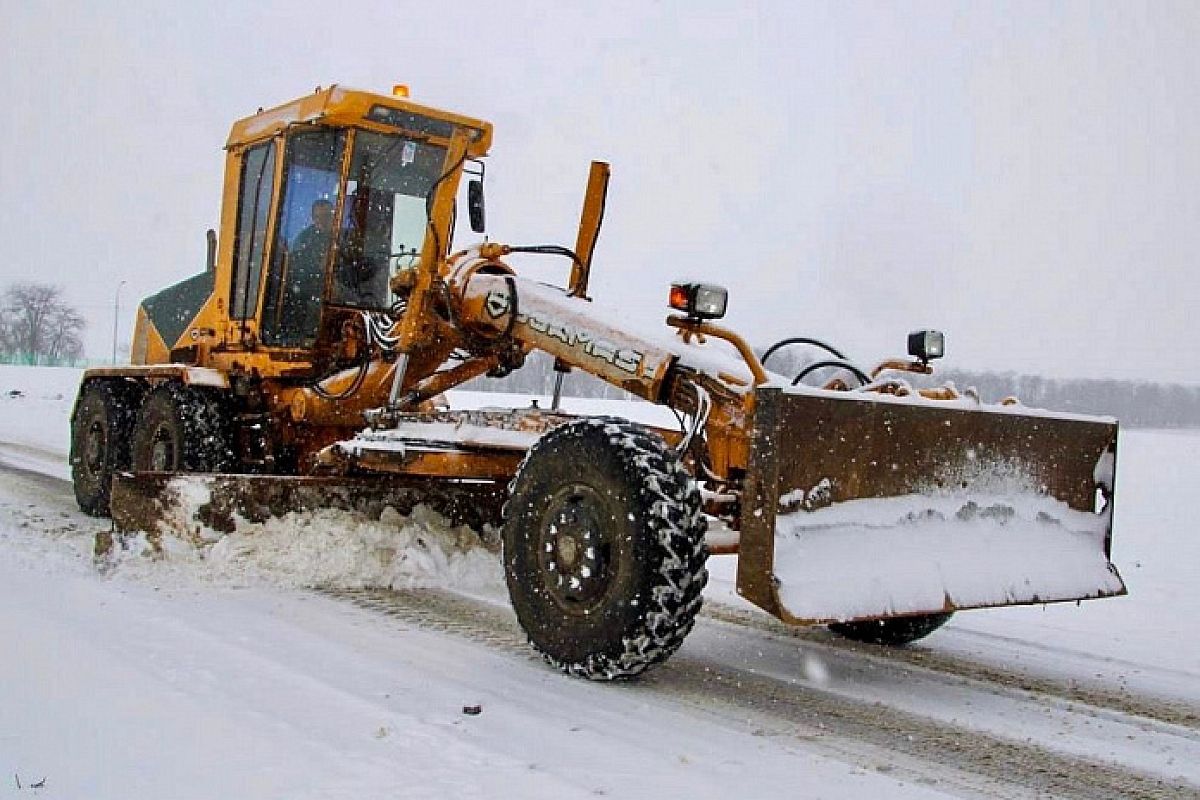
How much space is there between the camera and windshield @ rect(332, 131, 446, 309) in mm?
7094

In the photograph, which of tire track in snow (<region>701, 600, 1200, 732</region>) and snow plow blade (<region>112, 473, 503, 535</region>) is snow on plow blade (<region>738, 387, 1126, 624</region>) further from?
snow plow blade (<region>112, 473, 503, 535</region>)

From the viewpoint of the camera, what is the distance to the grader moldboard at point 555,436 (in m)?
3.95

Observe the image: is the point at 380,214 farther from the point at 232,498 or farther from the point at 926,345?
the point at 926,345

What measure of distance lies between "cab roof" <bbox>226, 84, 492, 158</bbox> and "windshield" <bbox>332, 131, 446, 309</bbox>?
108 millimetres

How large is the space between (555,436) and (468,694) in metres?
1.07

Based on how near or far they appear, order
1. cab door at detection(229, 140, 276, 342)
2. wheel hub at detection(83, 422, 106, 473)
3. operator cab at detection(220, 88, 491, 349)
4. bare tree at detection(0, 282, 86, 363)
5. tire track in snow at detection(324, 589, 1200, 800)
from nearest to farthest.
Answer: tire track in snow at detection(324, 589, 1200, 800), operator cab at detection(220, 88, 491, 349), cab door at detection(229, 140, 276, 342), wheel hub at detection(83, 422, 106, 473), bare tree at detection(0, 282, 86, 363)

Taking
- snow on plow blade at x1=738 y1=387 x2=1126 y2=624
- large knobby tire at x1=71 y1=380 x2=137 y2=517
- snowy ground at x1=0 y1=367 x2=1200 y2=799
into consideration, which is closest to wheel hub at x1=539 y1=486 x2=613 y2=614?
snowy ground at x1=0 y1=367 x2=1200 y2=799

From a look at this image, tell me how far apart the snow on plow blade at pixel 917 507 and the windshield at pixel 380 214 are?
3.79 m

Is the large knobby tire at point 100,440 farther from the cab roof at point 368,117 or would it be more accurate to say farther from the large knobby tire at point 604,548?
the large knobby tire at point 604,548

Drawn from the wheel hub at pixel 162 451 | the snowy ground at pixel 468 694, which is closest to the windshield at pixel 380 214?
the wheel hub at pixel 162 451

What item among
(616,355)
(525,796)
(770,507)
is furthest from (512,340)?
(525,796)

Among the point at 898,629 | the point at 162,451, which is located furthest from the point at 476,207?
the point at 898,629

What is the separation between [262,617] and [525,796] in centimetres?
258

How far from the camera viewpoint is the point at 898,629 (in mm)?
5305
